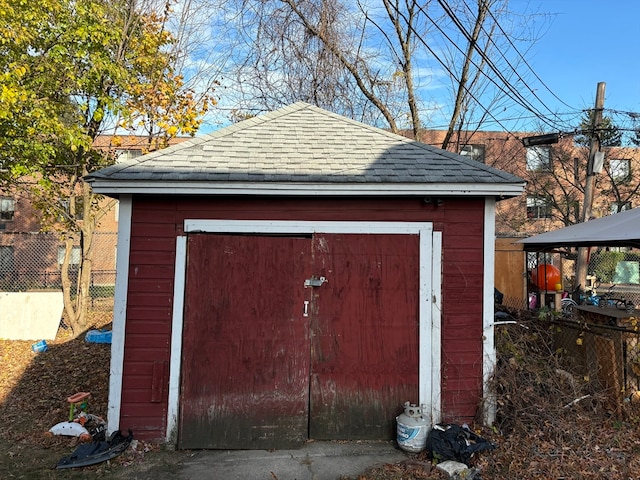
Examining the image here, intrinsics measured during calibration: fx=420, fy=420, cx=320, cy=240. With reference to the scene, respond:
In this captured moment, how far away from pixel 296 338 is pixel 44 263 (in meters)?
18.0

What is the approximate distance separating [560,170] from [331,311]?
21678mm

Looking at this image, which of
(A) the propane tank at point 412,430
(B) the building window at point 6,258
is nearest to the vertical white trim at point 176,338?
(A) the propane tank at point 412,430

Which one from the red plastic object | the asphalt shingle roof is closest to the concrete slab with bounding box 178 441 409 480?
the asphalt shingle roof

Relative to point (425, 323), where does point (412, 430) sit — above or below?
below

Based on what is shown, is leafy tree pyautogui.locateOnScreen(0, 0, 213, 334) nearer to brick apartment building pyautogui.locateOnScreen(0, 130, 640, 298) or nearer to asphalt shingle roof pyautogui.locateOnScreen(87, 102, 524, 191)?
asphalt shingle roof pyautogui.locateOnScreen(87, 102, 524, 191)

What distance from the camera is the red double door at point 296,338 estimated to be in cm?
417

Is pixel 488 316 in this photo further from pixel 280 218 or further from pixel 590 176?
pixel 590 176

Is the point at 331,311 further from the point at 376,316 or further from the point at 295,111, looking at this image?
the point at 295,111

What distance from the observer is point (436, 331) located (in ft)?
14.1

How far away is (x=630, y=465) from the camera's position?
3.76m

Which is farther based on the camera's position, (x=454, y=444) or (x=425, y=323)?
(x=425, y=323)

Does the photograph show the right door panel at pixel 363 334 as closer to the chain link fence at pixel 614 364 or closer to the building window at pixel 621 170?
the chain link fence at pixel 614 364

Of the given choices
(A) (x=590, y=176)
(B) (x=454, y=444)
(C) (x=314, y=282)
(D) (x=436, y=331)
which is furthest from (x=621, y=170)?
(C) (x=314, y=282)

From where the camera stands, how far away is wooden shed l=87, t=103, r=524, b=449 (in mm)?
4148
